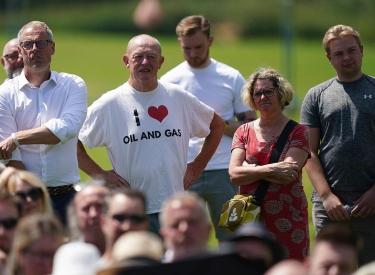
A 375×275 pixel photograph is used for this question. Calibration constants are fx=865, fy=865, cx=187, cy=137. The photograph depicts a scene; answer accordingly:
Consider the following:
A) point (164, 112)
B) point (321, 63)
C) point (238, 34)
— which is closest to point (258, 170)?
point (164, 112)

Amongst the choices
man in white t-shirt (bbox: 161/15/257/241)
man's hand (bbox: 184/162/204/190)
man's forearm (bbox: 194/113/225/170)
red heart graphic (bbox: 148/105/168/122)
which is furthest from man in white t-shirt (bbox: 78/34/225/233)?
man in white t-shirt (bbox: 161/15/257/241)

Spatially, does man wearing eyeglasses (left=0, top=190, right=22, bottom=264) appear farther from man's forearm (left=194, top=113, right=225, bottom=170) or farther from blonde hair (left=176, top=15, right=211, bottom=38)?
blonde hair (left=176, top=15, right=211, bottom=38)

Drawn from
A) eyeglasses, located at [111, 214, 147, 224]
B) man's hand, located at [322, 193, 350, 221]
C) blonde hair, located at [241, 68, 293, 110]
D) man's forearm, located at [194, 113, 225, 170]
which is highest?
blonde hair, located at [241, 68, 293, 110]

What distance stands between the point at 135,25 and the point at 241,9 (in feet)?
19.5

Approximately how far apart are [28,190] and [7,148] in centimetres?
99

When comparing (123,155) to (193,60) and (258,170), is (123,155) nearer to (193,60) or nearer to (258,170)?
(258,170)

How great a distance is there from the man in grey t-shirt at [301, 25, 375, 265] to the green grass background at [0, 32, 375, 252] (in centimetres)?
2348

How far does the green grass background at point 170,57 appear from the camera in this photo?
35.5 meters

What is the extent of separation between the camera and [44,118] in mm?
7102

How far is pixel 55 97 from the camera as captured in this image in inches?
283

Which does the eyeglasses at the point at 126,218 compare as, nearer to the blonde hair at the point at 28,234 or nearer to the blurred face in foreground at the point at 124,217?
the blurred face in foreground at the point at 124,217

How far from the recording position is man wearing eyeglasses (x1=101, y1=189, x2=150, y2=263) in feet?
16.6

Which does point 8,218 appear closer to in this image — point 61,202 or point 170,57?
point 61,202

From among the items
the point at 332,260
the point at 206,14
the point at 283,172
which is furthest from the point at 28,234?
the point at 206,14
